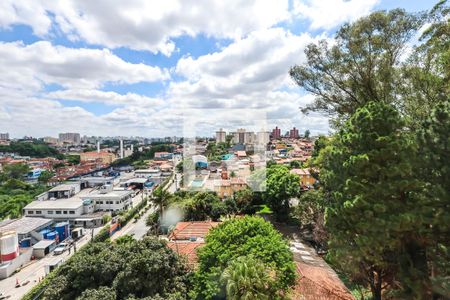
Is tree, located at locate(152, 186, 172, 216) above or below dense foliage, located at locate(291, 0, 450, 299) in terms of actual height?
below

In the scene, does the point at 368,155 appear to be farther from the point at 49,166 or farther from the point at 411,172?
the point at 49,166

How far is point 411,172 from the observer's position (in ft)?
17.0

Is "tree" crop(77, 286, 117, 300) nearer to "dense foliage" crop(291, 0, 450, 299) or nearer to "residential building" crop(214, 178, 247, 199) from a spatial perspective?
"dense foliage" crop(291, 0, 450, 299)

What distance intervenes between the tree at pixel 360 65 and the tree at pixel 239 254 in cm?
517

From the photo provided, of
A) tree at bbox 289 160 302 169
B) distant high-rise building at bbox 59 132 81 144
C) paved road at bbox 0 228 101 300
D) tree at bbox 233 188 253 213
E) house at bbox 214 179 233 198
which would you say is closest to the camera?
paved road at bbox 0 228 101 300

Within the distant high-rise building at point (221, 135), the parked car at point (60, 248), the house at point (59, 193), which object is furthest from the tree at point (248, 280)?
the house at point (59, 193)

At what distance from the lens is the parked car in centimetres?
1800

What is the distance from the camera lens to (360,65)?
8.38 m

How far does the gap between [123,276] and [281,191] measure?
11241 millimetres

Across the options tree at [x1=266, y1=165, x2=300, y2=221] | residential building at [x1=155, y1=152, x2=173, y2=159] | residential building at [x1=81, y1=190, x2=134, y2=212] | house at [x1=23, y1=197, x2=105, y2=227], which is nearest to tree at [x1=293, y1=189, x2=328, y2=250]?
tree at [x1=266, y1=165, x2=300, y2=221]

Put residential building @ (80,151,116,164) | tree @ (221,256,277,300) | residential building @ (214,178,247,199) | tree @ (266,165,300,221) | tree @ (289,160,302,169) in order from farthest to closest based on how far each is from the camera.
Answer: residential building @ (80,151,116,164) < tree @ (289,160,302,169) < residential building @ (214,178,247,199) < tree @ (266,165,300,221) < tree @ (221,256,277,300)

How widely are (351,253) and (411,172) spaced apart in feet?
6.98

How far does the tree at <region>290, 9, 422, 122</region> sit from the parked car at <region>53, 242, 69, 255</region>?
1935cm

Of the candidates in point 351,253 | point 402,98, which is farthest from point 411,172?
point 402,98
